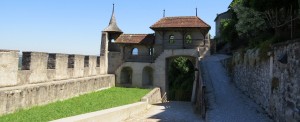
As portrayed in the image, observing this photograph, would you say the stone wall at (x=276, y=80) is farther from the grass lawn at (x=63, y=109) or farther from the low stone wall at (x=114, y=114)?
the grass lawn at (x=63, y=109)

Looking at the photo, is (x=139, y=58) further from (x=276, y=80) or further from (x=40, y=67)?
(x=276, y=80)

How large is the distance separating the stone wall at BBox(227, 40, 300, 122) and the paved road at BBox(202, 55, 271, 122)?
382mm

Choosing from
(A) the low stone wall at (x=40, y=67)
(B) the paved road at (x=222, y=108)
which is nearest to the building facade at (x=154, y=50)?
(A) the low stone wall at (x=40, y=67)

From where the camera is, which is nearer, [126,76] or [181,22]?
[181,22]

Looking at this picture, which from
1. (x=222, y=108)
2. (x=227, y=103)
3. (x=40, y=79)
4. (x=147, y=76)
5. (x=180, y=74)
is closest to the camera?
(x=222, y=108)

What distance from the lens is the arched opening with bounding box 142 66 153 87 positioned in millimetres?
28172

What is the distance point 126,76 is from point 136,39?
3.54 m

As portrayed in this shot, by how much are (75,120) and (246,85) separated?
29.4 ft

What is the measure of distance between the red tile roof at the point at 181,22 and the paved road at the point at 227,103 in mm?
7669

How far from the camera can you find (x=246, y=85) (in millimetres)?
15688

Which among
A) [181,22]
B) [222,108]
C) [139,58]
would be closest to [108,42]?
[139,58]

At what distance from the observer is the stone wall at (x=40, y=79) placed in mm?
14180

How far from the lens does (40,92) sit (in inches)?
627

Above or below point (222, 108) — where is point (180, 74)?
below
